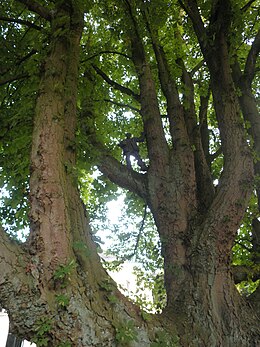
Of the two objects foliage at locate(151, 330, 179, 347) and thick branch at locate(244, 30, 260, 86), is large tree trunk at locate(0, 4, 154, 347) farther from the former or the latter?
thick branch at locate(244, 30, 260, 86)

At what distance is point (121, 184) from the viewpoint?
4535mm

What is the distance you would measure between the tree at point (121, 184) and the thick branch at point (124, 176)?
17 mm

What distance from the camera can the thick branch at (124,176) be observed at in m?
4.39

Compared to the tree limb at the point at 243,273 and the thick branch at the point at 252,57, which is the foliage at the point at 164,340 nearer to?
the tree limb at the point at 243,273

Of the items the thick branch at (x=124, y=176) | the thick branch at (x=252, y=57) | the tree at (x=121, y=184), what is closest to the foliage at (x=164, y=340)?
the tree at (x=121, y=184)

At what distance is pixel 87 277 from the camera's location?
2652mm

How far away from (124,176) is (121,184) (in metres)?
0.15

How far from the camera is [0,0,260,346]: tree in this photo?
7.97 ft

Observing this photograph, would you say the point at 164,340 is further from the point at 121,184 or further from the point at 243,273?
the point at 121,184

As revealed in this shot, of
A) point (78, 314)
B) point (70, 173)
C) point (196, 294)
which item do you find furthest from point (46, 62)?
point (196, 294)

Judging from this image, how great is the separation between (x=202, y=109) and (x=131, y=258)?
3076 millimetres

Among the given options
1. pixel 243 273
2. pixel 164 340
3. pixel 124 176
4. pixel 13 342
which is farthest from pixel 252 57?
pixel 13 342

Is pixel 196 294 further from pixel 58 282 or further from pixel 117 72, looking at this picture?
pixel 117 72

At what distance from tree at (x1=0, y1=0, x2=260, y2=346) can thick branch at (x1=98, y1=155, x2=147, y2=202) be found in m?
0.02
